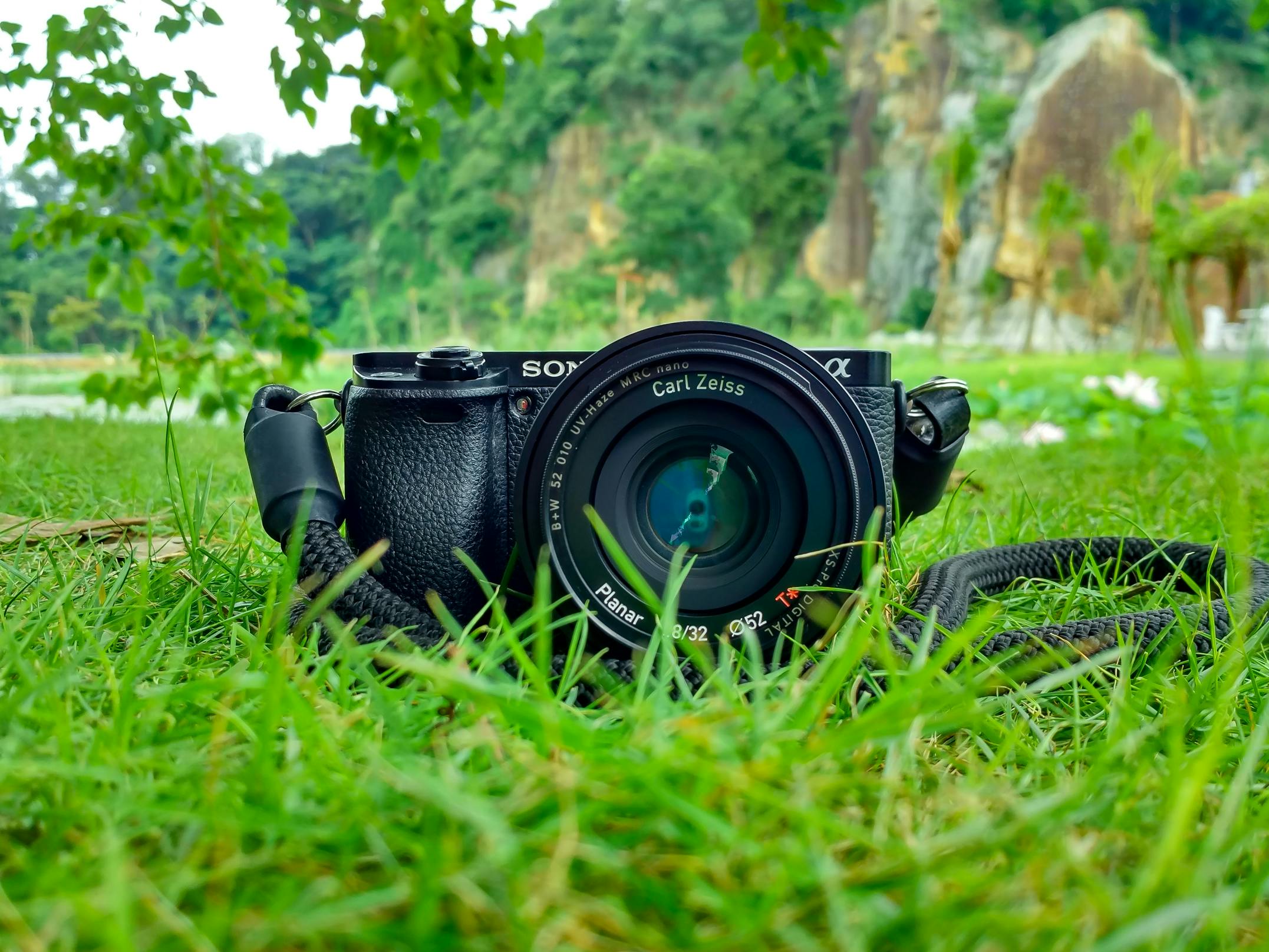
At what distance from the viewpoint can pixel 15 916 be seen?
23cm

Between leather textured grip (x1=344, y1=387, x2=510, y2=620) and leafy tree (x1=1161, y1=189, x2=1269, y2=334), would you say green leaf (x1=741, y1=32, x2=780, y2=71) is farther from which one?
leafy tree (x1=1161, y1=189, x2=1269, y2=334)

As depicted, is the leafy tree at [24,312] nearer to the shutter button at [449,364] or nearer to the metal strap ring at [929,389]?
the shutter button at [449,364]

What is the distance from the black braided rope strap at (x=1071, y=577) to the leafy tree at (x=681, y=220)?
1190 cm

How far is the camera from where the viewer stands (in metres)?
0.54

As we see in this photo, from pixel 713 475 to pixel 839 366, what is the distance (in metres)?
0.10

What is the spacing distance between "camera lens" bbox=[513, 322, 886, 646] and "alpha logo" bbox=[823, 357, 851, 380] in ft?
0.18

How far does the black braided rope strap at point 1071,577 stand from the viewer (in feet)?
1.69

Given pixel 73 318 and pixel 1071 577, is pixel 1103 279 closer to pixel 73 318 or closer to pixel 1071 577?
pixel 73 318

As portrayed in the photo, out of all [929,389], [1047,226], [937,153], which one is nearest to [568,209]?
[937,153]

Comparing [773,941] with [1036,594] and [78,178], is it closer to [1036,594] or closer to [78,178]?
[1036,594]

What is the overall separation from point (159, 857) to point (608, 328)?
11888 millimetres

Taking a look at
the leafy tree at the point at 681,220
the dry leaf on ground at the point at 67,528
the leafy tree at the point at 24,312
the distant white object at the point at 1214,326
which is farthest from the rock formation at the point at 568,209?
the dry leaf on ground at the point at 67,528

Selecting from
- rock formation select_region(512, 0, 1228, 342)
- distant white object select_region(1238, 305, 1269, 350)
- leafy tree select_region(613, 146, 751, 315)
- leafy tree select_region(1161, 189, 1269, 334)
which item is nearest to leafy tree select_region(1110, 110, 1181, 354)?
leafy tree select_region(1161, 189, 1269, 334)

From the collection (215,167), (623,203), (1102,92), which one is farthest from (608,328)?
(215,167)
